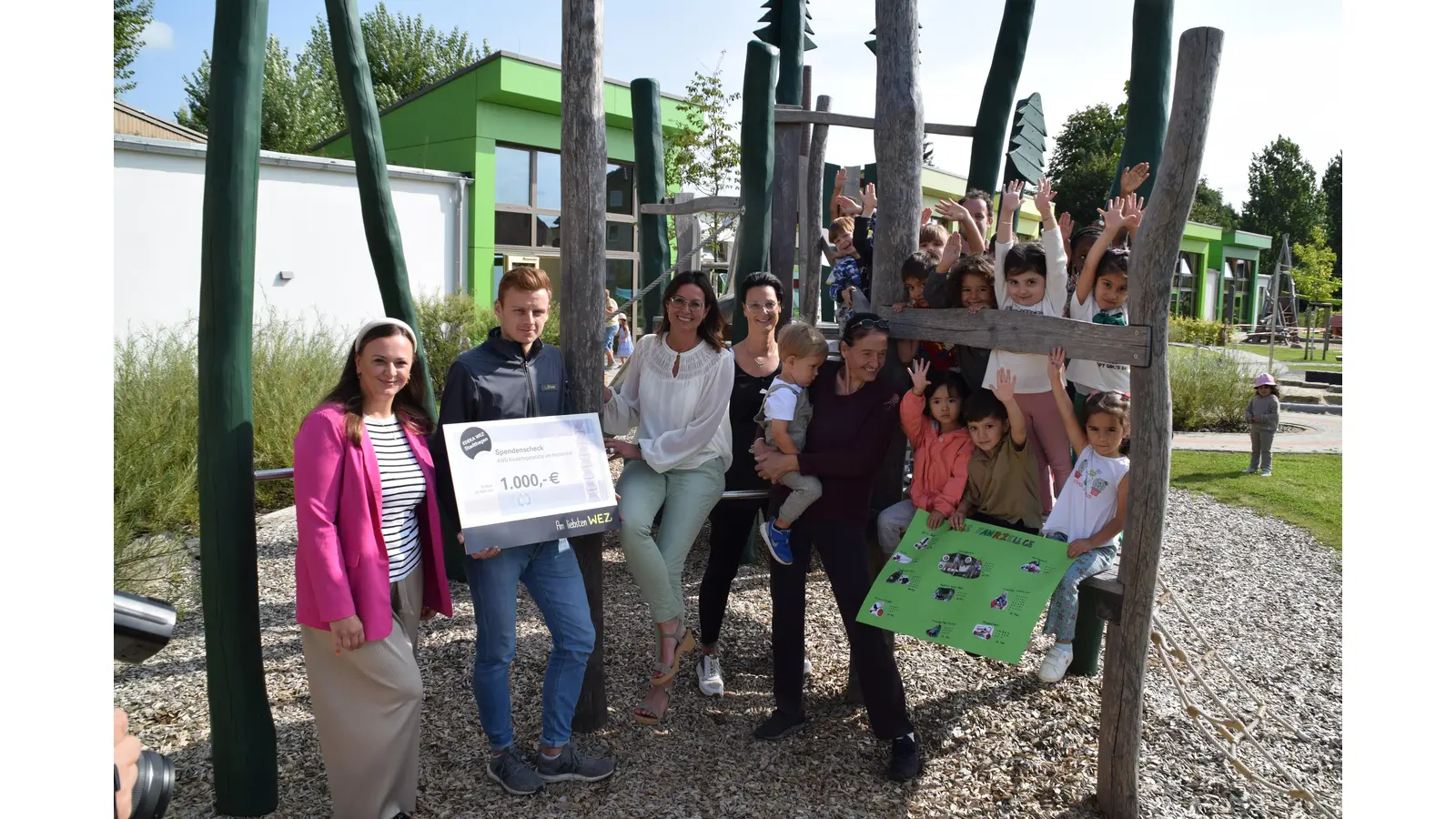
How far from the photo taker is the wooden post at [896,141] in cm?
426

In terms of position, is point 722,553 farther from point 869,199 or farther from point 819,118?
point 819,118

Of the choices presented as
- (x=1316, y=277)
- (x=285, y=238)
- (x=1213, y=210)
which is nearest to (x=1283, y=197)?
(x=1213, y=210)

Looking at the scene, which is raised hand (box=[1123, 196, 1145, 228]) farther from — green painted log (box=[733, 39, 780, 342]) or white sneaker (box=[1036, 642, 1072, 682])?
green painted log (box=[733, 39, 780, 342])

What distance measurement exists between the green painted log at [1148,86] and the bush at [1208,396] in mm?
10879

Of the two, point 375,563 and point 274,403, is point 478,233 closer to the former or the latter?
point 274,403

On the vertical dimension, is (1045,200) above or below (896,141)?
below

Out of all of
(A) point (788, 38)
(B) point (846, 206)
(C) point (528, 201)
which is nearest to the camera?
(B) point (846, 206)

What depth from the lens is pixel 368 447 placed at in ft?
10.3

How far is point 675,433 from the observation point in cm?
400

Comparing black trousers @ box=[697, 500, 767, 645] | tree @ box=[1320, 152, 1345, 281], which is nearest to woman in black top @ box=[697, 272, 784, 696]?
black trousers @ box=[697, 500, 767, 645]

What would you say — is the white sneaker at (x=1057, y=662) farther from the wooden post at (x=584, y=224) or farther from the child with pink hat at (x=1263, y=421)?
the child with pink hat at (x=1263, y=421)

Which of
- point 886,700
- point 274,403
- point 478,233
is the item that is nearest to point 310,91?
point 478,233

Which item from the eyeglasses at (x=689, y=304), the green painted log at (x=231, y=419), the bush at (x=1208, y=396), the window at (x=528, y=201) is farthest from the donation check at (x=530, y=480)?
the window at (x=528, y=201)

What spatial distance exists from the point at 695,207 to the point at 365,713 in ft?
18.9
